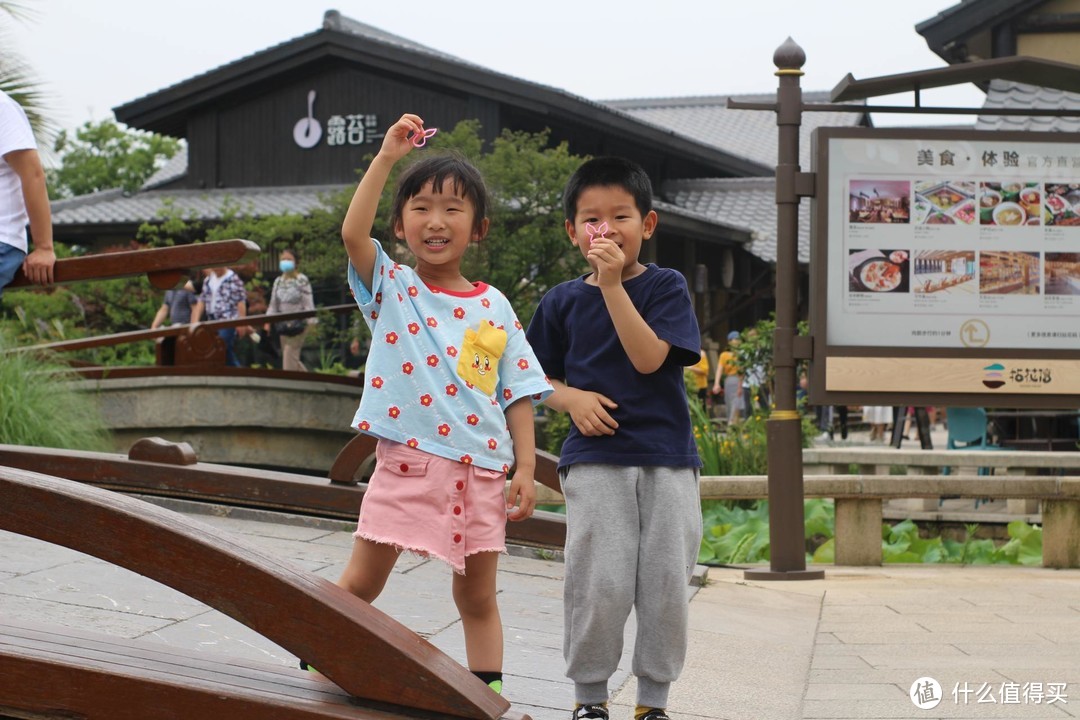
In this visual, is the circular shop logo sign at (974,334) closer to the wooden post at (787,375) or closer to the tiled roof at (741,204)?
the wooden post at (787,375)

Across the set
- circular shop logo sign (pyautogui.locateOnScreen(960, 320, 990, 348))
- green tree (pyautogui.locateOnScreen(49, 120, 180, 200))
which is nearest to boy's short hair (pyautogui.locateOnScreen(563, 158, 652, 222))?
circular shop logo sign (pyautogui.locateOnScreen(960, 320, 990, 348))

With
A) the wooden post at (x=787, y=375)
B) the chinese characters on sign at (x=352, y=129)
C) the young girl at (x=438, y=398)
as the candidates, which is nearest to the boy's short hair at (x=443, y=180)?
the young girl at (x=438, y=398)

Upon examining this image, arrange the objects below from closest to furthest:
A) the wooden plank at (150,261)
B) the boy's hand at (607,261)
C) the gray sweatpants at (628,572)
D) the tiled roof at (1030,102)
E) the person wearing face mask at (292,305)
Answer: the boy's hand at (607,261) → the gray sweatpants at (628,572) → the wooden plank at (150,261) → the tiled roof at (1030,102) → the person wearing face mask at (292,305)

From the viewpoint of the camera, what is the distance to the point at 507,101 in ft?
62.3

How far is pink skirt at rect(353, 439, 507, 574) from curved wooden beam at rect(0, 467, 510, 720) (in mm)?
352

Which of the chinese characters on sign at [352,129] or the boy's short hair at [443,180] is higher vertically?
the chinese characters on sign at [352,129]

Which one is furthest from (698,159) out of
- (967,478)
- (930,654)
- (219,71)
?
(930,654)

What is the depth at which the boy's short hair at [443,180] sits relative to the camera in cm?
289

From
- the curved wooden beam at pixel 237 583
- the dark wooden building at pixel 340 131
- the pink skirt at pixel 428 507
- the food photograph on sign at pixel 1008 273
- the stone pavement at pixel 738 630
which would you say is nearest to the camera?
the curved wooden beam at pixel 237 583

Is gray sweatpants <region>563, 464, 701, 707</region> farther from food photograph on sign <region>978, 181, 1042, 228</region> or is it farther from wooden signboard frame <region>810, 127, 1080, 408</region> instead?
food photograph on sign <region>978, 181, 1042, 228</region>

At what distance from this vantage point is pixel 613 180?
3025 millimetres

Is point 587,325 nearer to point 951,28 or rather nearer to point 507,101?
point 951,28

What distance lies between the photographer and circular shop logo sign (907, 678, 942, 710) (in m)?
3.60

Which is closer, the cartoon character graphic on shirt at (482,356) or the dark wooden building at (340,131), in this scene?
the cartoon character graphic on shirt at (482,356)
